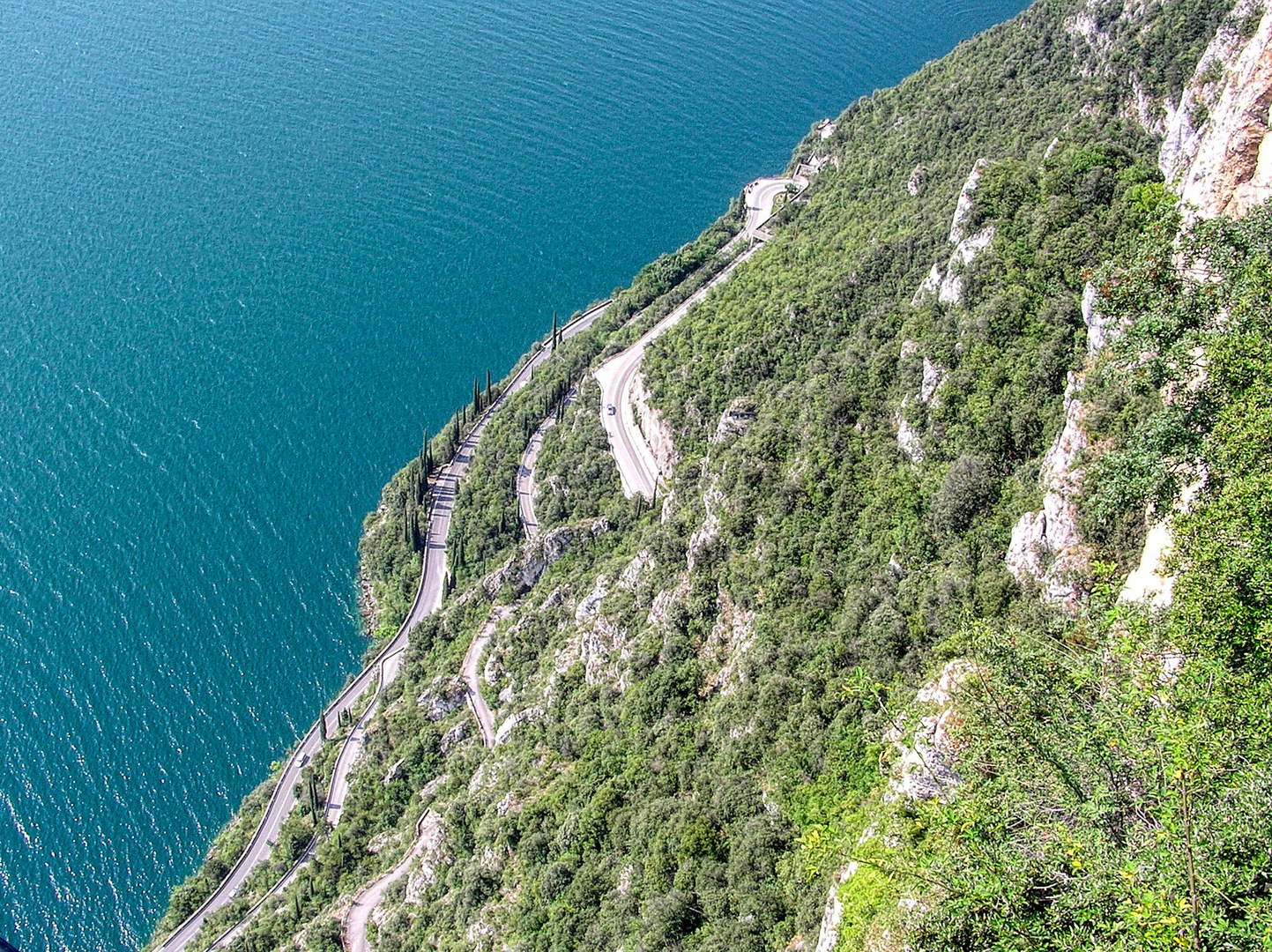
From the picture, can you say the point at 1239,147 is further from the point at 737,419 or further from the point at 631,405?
the point at 631,405

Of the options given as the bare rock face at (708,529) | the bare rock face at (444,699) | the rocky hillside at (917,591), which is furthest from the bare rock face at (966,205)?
the bare rock face at (444,699)

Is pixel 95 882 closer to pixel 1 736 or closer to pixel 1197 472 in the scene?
pixel 1 736

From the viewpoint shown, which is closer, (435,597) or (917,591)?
(917,591)

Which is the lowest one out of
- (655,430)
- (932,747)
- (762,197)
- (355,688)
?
(932,747)

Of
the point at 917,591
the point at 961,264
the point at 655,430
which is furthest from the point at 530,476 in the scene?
the point at 917,591

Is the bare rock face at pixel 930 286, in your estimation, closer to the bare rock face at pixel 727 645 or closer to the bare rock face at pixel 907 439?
the bare rock face at pixel 907 439

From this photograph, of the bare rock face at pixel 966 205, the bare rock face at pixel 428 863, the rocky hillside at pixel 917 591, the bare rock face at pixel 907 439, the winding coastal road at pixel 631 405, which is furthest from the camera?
the winding coastal road at pixel 631 405
